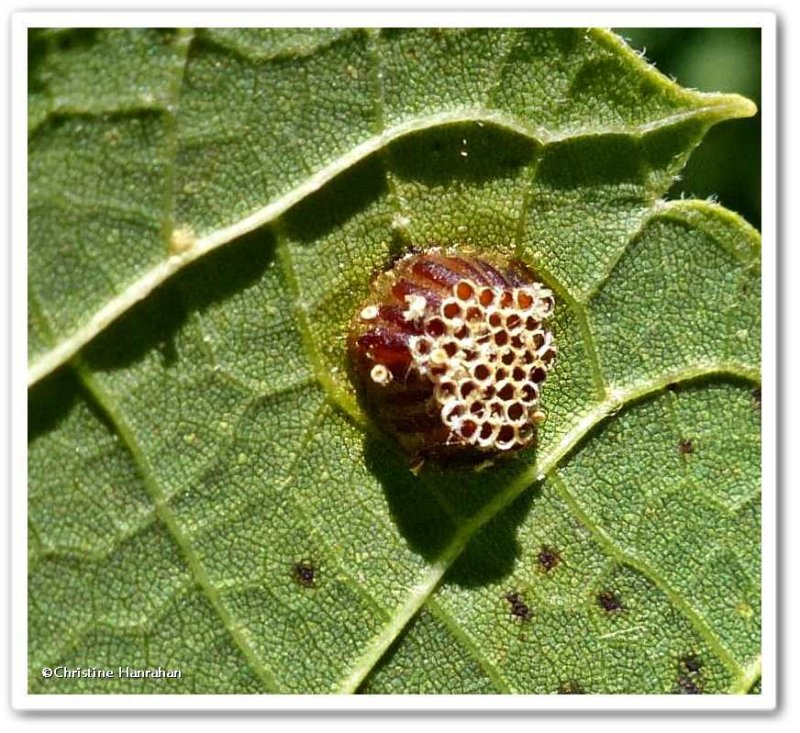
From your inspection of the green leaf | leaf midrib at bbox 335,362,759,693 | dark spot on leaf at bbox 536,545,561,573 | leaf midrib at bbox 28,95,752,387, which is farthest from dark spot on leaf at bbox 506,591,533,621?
leaf midrib at bbox 28,95,752,387

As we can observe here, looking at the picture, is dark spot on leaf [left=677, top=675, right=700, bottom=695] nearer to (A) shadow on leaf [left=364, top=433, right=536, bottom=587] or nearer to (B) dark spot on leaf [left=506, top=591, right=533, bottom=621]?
(B) dark spot on leaf [left=506, top=591, right=533, bottom=621]

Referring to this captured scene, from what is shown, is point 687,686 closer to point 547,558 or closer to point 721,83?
point 547,558

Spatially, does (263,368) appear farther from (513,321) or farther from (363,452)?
(513,321)

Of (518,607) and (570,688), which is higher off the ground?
(518,607)

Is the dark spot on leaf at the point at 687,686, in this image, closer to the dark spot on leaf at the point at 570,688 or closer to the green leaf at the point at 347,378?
the green leaf at the point at 347,378

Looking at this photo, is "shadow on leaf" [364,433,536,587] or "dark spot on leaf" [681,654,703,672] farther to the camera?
"dark spot on leaf" [681,654,703,672]

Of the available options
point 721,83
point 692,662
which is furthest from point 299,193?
point 692,662
